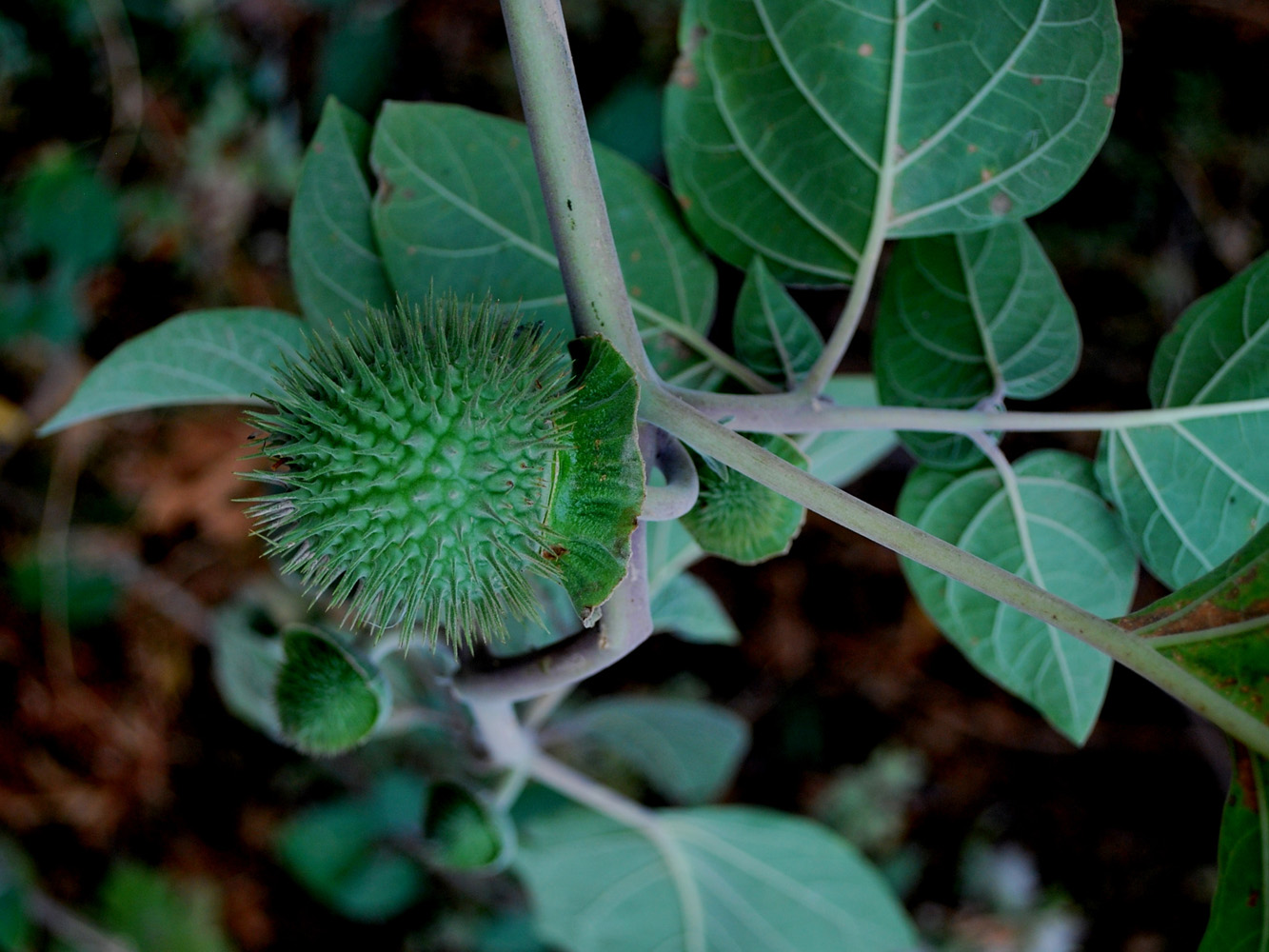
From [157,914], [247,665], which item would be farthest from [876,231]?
[157,914]

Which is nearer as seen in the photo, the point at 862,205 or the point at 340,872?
the point at 862,205

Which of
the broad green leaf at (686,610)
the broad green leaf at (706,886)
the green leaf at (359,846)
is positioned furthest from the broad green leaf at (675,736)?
the green leaf at (359,846)

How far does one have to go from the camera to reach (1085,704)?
1.17m

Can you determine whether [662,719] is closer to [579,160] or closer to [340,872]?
[340,872]

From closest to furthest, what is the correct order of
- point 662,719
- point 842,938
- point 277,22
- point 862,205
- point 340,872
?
1. point 862,205
2. point 842,938
3. point 662,719
4. point 340,872
5. point 277,22

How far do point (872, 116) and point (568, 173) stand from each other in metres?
0.44

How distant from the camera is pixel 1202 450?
107 centimetres

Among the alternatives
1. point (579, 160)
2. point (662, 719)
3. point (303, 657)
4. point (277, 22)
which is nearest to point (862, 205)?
point (579, 160)

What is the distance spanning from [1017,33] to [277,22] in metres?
1.92

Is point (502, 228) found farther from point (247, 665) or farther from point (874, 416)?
point (247, 665)

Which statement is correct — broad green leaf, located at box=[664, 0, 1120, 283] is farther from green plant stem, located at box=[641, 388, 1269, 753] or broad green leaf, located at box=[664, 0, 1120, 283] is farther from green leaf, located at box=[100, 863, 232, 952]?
green leaf, located at box=[100, 863, 232, 952]

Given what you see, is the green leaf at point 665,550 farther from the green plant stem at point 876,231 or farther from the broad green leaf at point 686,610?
the green plant stem at point 876,231

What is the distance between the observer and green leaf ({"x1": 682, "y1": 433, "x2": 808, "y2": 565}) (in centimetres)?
92

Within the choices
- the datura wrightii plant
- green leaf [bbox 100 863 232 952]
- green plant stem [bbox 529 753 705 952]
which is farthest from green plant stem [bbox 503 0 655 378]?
green leaf [bbox 100 863 232 952]
